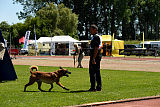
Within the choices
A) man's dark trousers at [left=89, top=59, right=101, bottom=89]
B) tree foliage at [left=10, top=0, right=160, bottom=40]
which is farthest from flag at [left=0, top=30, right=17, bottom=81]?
tree foliage at [left=10, top=0, right=160, bottom=40]

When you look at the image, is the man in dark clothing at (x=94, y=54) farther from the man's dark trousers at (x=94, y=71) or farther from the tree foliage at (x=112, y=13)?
the tree foliage at (x=112, y=13)

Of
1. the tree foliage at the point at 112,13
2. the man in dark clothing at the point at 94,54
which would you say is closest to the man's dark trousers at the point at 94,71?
the man in dark clothing at the point at 94,54

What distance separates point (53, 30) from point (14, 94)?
62.1 m

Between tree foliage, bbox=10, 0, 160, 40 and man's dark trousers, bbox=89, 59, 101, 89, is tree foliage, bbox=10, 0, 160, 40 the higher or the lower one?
the higher one

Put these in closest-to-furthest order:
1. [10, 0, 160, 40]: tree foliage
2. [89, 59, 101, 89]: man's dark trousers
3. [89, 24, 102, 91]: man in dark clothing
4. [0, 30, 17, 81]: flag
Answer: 1. [89, 24, 102, 91]: man in dark clothing
2. [89, 59, 101, 89]: man's dark trousers
3. [0, 30, 17, 81]: flag
4. [10, 0, 160, 40]: tree foliage

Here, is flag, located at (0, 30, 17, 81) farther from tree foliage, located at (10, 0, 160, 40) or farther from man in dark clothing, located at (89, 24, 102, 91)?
tree foliage, located at (10, 0, 160, 40)

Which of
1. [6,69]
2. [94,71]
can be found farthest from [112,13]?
[94,71]

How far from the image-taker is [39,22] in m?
66.4

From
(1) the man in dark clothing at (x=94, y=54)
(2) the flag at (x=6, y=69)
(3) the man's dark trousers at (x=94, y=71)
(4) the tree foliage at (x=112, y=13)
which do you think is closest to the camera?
(1) the man in dark clothing at (x=94, y=54)

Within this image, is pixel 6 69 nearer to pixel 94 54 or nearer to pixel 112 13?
pixel 94 54

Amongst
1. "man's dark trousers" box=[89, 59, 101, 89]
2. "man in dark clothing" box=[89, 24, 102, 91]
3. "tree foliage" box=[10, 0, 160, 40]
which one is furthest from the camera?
"tree foliage" box=[10, 0, 160, 40]

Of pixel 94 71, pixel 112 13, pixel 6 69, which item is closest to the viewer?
pixel 94 71

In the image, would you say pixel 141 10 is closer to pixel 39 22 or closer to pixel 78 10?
pixel 78 10

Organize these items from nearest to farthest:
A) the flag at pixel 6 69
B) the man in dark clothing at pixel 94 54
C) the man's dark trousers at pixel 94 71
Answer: the man in dark clothing at pixel 94 54
the man's dark trousers at pixel 94 71
the flag at pixel 6 69
